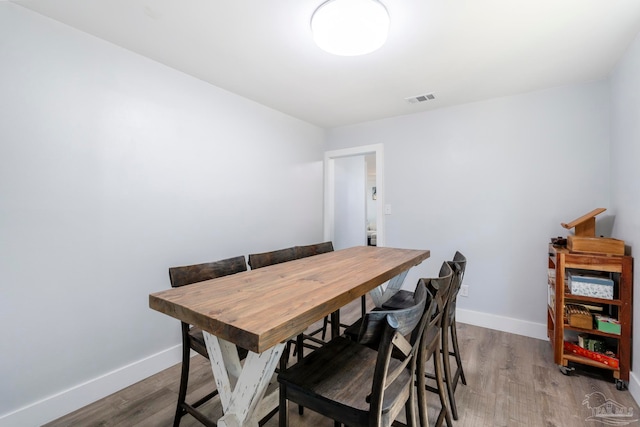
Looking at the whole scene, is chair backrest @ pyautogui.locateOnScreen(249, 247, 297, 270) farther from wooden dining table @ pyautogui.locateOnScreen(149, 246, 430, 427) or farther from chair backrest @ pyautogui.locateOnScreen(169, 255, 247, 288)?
wooden dining table @ pyautogui.locateOnScreen(149, 246, 430, 427)

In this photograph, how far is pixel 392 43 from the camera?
6.12 ft

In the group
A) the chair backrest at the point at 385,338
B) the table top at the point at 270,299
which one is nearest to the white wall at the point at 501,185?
the table top at the point at 270,299

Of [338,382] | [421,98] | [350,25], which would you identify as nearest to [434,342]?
[338,382]

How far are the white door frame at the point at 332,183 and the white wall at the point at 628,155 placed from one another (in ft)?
6.55

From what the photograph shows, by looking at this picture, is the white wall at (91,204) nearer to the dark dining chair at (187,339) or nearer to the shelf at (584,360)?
the dark dining chair at (187,339)

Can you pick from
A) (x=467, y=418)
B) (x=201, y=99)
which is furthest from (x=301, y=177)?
(x=467, y=418)

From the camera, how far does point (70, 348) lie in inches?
67.4

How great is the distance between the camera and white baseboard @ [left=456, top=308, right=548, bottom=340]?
2.61m

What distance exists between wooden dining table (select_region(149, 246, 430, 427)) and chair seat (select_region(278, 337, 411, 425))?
13 centimetres

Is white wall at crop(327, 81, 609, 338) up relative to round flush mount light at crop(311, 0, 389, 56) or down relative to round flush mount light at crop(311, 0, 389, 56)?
down

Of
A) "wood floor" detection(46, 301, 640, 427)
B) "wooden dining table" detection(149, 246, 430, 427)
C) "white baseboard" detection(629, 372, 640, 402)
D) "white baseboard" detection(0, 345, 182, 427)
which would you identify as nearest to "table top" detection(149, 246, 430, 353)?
"wooden dining table" detection(149, 246, 430, 427)

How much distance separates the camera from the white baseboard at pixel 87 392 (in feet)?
5.03

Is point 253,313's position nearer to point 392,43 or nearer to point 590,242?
point 392,43

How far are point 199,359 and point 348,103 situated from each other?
109 inches
